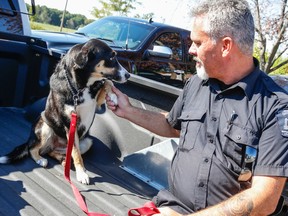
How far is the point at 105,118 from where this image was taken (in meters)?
3.49

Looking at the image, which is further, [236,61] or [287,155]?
[236,61]

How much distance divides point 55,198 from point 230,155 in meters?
1.33

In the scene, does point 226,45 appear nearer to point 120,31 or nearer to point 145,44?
point 145,44

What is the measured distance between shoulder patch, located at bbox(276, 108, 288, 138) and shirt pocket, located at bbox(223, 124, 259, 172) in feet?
0.44

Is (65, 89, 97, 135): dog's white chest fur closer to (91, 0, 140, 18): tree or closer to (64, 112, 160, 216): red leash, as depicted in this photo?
(64, 112, 160, 216): red leash

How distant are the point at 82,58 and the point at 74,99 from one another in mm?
381

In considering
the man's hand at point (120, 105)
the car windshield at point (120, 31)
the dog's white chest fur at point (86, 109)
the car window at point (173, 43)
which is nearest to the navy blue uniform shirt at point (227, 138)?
the man's hand at point (120, 105)

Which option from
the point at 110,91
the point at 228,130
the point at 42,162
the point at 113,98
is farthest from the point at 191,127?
the point at 42,162

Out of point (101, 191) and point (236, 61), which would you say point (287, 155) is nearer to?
point (236, 61)

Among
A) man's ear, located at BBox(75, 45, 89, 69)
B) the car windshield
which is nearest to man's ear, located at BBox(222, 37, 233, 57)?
man's ear, located at BBox(75, 45, 89, 69)

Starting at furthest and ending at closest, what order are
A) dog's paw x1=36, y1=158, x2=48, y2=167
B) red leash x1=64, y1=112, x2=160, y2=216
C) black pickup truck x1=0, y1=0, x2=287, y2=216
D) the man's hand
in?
dog's paw x1=36, y1=158, x2=48, y2=167 → the man's hand → black pickup truck x1=0, y1=0, x2=287, y2=216 → red leash x1=64, y1=112, x2=160, y2=216

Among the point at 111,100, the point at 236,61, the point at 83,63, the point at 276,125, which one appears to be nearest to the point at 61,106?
the point at 83,63

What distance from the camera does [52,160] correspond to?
127 inches

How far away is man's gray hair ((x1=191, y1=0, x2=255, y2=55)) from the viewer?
6.17ft
